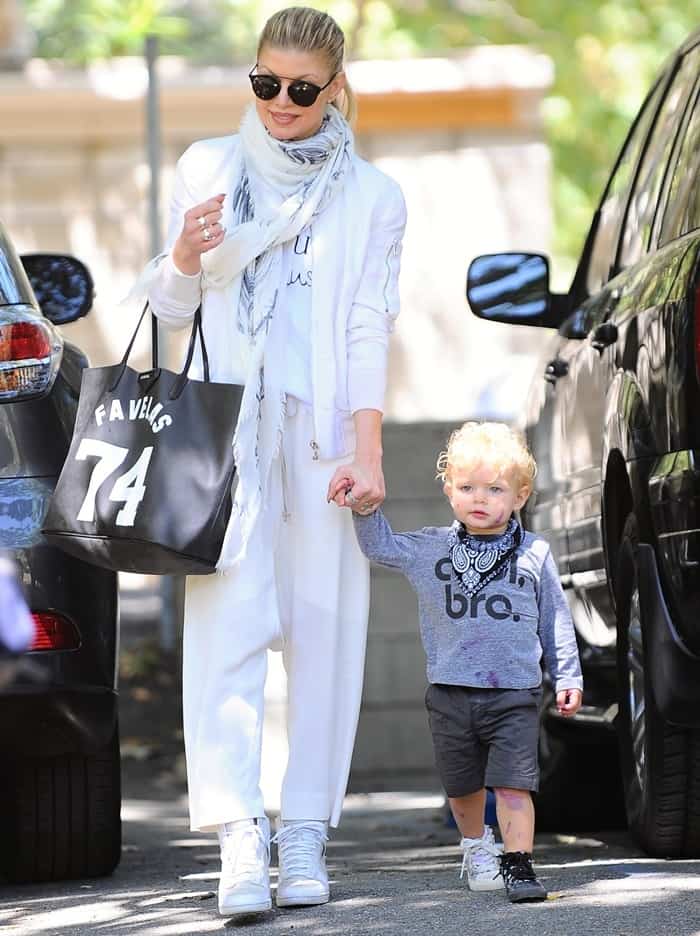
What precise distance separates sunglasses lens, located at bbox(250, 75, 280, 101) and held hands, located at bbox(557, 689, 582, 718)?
56.3 inches

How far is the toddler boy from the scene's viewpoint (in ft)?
14.8

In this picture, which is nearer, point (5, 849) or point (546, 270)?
point (5, 849)

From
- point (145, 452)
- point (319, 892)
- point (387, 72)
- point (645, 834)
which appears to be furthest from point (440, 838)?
point (387, 72)

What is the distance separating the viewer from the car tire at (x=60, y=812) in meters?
5.14

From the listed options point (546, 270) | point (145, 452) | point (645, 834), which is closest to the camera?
point (145, 452)

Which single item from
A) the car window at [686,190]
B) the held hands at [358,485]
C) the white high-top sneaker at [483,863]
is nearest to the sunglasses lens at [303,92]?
the held hands at [358,485]

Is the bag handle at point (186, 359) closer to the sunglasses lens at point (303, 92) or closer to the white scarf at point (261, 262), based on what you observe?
the white scarf at point (261, 262)

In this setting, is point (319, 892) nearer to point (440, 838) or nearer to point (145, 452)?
point (145, 452)

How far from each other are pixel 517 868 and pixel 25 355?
159cm

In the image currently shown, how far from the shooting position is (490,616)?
4547 millimetres

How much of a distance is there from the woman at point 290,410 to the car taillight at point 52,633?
11.4 inches

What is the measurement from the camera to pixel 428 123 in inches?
646

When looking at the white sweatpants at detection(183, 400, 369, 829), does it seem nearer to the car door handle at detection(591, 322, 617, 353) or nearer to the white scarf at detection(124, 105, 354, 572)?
the white scarf at detection(124, 105, 354, 572)

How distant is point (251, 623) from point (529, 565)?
62 centimetres
